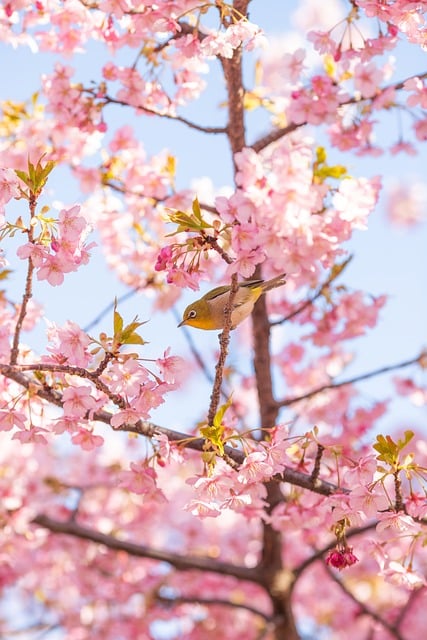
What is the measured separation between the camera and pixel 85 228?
8.84 ft

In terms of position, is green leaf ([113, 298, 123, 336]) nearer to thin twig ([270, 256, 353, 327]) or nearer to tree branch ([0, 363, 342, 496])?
tree branch ([0, 363, 342, 496])

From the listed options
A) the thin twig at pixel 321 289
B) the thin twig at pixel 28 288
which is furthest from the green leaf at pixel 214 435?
the thin twig at pixel 321 289

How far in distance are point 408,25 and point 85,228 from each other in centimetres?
176

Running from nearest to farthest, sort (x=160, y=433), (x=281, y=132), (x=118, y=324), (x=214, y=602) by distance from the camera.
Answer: (x=118, y=324), (x=160, y=433), (x=281, y=132), (x=214, y=602)

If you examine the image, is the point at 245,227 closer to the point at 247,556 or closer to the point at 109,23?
the point at 109,23

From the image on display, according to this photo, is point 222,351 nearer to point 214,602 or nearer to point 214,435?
point 214,435

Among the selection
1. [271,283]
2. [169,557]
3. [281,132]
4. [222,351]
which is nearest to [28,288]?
[222,351]

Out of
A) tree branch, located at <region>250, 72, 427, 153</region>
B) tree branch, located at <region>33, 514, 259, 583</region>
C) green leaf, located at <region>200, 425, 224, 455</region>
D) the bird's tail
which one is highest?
tree branch, located at <region>250, 72, 427, 153</region>

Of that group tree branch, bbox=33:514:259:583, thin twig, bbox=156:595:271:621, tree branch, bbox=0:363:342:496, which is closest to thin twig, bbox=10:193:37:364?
tree branch, bbox=0:363:342:496

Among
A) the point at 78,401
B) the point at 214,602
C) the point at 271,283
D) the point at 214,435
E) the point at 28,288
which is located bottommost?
the point at 214,435

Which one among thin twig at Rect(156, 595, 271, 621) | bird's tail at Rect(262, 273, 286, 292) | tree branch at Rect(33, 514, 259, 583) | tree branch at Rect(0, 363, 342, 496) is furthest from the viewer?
thin twig at Rect(156, 595, 271, 621)

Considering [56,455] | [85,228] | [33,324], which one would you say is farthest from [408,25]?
[56,455]

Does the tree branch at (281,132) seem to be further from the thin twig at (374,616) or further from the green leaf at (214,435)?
the thin twig at (374,616)

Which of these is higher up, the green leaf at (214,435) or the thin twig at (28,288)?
the thin twig at (28,288)
